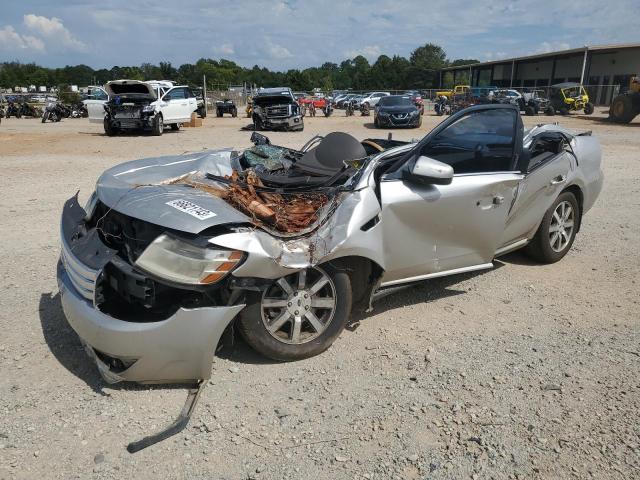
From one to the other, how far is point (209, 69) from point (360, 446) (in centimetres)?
10116

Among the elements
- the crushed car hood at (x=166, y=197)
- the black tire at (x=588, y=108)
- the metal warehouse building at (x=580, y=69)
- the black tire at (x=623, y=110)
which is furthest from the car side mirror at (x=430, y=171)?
the metal warehouse building at (x=580, y=69)

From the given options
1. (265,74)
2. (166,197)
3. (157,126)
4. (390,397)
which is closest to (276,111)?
(157,126)

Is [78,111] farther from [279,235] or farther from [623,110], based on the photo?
[279,235]

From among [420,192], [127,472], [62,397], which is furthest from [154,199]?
[420,192]

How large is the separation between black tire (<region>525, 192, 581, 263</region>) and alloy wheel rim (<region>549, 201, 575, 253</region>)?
0.07ft

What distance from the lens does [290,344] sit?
127 inches

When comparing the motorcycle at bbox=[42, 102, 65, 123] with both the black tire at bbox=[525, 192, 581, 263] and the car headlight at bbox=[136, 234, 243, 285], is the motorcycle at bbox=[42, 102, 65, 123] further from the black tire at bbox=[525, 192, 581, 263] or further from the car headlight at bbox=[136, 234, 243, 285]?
the car headlight at bbox=[136, 234, 243, 285]

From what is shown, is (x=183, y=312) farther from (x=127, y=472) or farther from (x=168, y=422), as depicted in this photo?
(x=127, y=472)

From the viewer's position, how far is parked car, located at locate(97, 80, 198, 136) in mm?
18953

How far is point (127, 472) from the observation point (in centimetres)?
239

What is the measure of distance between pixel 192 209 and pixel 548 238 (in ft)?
11.5

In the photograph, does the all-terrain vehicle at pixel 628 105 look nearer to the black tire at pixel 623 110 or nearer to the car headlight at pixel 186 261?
the black tire at pixel 623 110

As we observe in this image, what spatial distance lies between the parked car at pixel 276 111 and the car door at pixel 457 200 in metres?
17.9

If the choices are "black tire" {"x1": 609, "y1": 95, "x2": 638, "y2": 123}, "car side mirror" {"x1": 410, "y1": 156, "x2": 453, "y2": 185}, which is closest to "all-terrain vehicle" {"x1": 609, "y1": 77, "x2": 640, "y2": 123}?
"black tire" {"x1": 609, "y1": 95, "x2": 638, "y2": 123}
